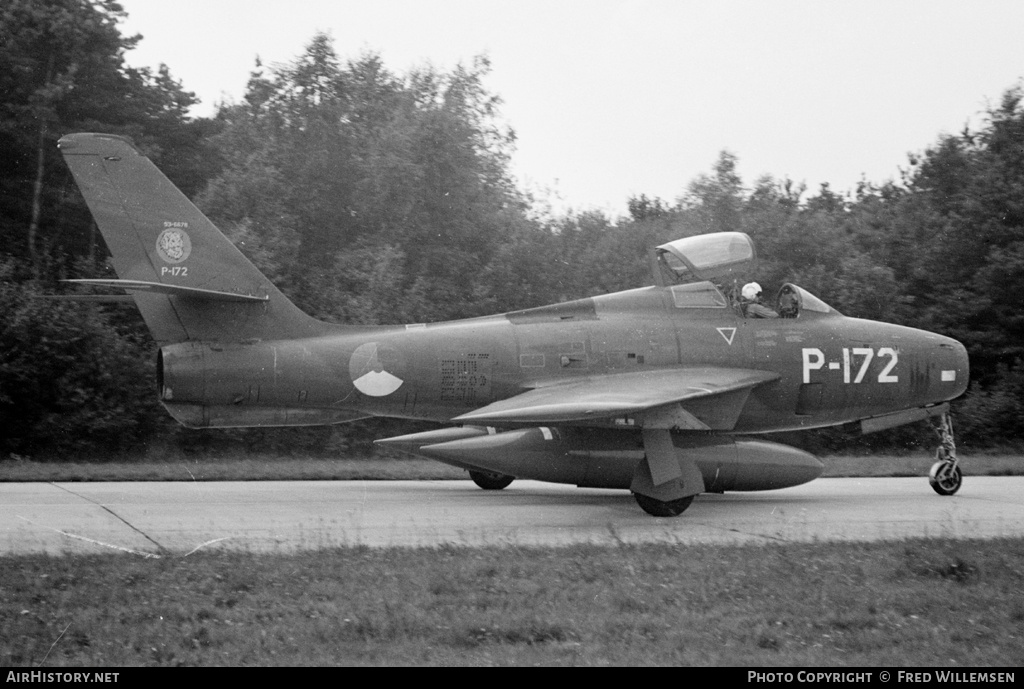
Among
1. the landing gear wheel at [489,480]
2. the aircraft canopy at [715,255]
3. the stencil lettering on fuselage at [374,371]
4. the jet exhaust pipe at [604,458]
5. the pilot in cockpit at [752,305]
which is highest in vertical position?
the aircraft canopy at [715,255]

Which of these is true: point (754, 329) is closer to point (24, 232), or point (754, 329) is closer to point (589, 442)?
point (589, 442)

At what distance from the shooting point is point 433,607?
6754 mm

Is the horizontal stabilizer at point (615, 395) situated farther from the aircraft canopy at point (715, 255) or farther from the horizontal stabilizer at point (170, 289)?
the horizontal stabilizer at point (170, 289)

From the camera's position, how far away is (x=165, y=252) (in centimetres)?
1248

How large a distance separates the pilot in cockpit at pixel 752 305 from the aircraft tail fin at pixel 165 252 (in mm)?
5711

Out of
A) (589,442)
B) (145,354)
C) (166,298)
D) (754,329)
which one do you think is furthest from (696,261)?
(145,354)

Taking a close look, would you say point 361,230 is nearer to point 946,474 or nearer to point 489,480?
point 489,480

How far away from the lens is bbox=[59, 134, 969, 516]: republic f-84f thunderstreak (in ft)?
39.5

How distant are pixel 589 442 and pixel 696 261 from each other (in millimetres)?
2882

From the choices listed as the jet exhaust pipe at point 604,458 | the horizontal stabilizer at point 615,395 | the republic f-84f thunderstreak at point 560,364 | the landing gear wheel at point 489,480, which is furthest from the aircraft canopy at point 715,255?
the landing gear wheel at point 489,480

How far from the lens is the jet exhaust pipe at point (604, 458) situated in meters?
12.0

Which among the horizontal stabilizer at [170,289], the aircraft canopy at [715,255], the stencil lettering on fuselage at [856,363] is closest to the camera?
the horizontal stabilizer at [170,289]

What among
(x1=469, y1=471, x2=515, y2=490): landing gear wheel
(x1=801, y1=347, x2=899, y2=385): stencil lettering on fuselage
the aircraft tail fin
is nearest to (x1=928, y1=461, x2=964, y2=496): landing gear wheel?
(x1=801, y1=347, x2=899, y2=385): stencil lettering on fuselage

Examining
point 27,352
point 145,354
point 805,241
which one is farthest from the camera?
point 805,241
